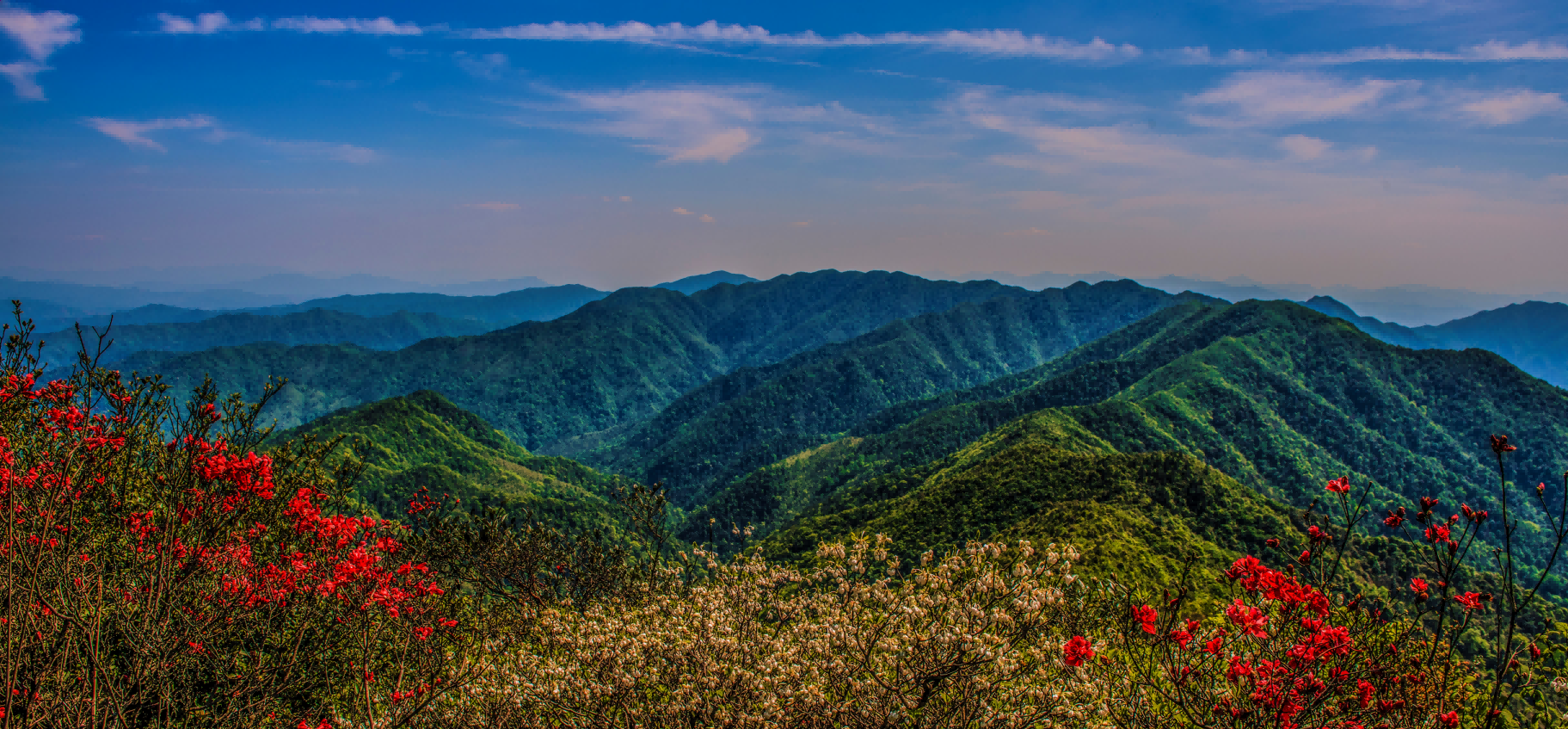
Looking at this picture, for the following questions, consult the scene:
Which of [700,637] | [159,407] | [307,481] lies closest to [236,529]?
[307,481]

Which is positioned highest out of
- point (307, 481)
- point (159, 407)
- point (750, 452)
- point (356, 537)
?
point (159, 407)

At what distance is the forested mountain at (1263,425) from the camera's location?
10500 centimetres

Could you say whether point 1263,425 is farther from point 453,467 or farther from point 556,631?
point 453,467

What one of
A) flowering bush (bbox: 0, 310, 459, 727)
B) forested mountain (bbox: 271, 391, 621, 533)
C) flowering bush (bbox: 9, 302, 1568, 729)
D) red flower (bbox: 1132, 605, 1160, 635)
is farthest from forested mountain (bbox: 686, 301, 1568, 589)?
red flower (bbox: 1132, 605, 1160, 635)

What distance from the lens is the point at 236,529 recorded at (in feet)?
54.9

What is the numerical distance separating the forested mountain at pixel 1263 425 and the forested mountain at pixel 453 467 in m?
27.9

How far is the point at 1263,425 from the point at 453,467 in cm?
13861

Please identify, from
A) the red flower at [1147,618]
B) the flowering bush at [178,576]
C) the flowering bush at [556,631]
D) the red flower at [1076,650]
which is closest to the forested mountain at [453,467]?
the flowering bush at [178,576]

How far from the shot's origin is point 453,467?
11412 cm

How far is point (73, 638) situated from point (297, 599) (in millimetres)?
4094

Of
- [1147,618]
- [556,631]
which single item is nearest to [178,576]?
[556,631]

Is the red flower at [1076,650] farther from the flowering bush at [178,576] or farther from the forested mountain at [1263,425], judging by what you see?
the forested mountain at [1263,425]

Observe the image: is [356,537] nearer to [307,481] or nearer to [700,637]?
[307,481]

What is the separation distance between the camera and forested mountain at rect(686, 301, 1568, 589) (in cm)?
10500
